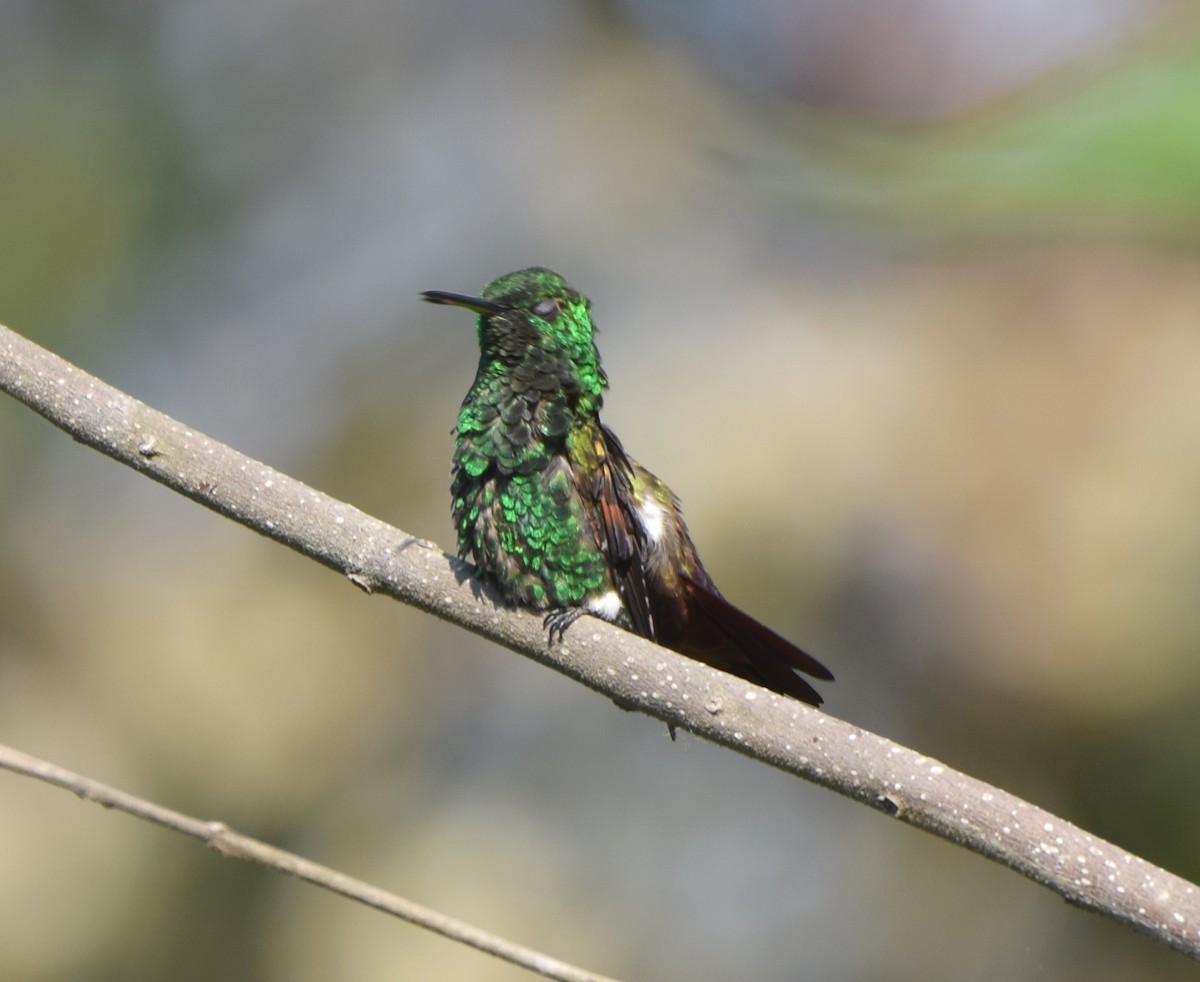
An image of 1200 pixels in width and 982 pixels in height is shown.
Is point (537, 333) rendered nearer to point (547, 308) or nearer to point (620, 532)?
point (547, 308)

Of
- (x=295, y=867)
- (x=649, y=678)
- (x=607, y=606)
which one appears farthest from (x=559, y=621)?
(x=295, y=867)

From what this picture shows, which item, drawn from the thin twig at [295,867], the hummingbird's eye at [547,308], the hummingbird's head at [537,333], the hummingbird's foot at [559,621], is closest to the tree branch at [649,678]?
the hummingbird's foot at [559,621]

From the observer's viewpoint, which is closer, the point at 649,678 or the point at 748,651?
the point at 649,678

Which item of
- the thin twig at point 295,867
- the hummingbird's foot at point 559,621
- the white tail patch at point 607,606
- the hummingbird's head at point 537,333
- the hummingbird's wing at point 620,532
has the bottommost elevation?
the thin twig at point 295,867

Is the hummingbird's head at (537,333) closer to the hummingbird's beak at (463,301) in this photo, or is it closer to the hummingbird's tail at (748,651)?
the hummingbird's beak at (463,301)

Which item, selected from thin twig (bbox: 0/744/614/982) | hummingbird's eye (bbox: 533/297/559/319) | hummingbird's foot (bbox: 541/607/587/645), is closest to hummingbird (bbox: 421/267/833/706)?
hummingbird's eye (bbox: 533/297/559/319)

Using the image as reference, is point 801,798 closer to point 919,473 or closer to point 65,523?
point 919,473

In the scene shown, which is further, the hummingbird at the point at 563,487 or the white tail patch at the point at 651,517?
the white tail patch at the point at 651,517
